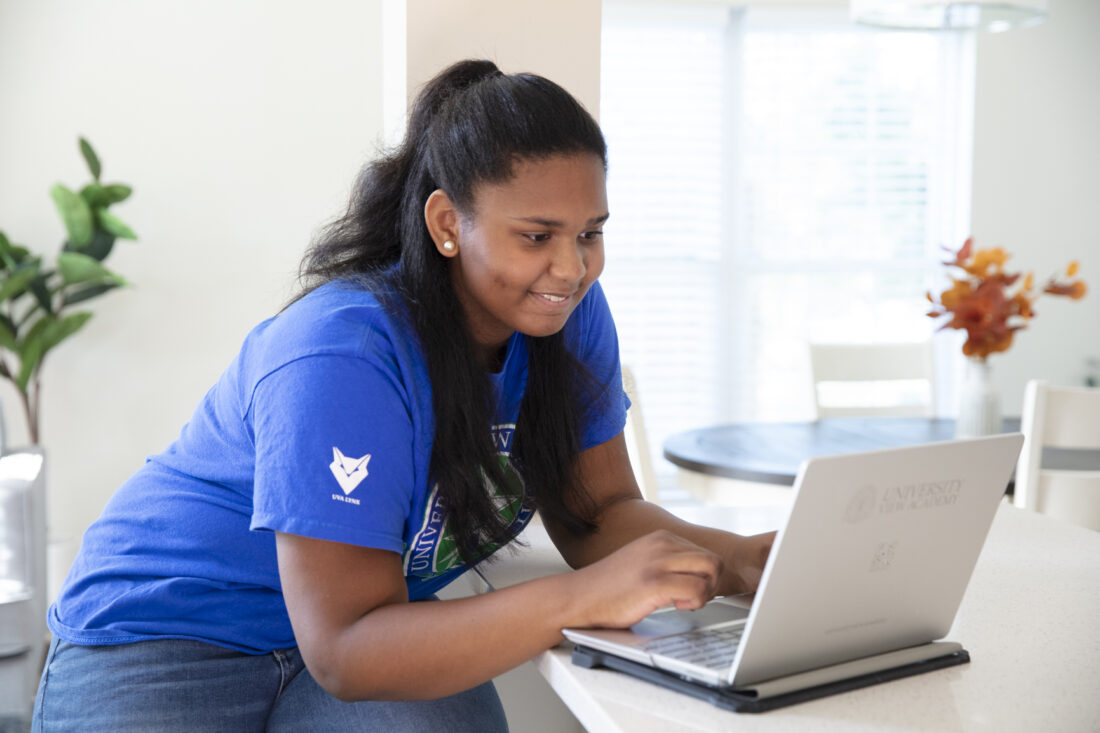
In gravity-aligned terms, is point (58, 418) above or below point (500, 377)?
below

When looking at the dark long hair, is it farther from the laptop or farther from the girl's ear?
the laptop

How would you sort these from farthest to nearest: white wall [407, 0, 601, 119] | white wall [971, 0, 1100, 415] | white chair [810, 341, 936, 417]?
white wall [971, 0, 1100, 415] < white chair [810, 341, 936, 417] < white wall [407, 0, 601, 119]

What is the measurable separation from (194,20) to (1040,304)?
3573 mm

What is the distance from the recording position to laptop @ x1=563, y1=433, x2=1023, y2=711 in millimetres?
821

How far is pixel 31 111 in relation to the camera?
3.61m

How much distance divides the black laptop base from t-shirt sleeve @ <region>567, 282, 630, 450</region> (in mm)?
467

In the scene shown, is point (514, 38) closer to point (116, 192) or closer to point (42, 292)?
point (116, 192)

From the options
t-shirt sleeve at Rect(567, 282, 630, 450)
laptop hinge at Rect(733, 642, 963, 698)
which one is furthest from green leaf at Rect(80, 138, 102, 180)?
laptop hinge at Rect(733, 642, 963, 698)

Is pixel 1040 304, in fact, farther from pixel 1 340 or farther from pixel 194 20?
pixel 1 340

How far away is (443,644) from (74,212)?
9.50 feet

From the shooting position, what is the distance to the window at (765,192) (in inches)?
173

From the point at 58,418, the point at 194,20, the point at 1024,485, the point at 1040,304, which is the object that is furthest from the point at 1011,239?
the point at 58,418

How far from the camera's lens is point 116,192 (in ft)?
11.2

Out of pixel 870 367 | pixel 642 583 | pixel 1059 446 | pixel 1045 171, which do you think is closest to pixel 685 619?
pixel 642 583
